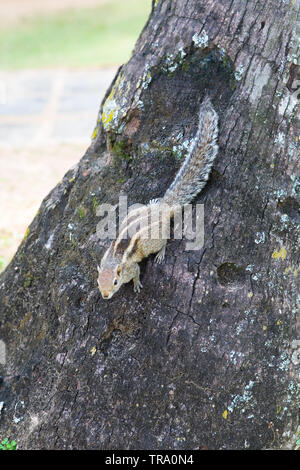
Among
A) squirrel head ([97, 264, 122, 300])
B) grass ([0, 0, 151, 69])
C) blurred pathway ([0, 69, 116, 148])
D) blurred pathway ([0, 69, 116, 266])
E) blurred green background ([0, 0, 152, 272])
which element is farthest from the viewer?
grass ([0, 0, 151, 69])

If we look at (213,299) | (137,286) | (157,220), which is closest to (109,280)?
(137,286)

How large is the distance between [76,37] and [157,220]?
2182cm

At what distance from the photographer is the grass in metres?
20.5

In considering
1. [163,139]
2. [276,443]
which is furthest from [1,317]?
[276,443]

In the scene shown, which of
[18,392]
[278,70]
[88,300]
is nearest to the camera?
[278,70]

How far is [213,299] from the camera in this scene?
13.4 feet

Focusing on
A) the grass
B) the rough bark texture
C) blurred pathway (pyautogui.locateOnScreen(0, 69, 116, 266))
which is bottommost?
the rough bark texture

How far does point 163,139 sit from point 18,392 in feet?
7.50

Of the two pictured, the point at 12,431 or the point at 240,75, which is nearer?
the point at 240,75

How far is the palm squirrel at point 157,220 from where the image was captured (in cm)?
410

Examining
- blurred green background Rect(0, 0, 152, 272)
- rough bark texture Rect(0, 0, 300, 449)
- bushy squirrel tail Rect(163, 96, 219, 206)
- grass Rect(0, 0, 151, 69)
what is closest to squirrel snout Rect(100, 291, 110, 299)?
rough bark texture Rect(0, 0, 300, 449)

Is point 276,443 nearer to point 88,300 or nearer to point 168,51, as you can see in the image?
point 88,300

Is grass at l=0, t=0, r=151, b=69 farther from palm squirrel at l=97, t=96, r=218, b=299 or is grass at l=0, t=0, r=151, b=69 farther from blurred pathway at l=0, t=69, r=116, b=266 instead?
palm squirrel at l=97, t=96, r=218, b=299

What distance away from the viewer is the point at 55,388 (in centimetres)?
436
